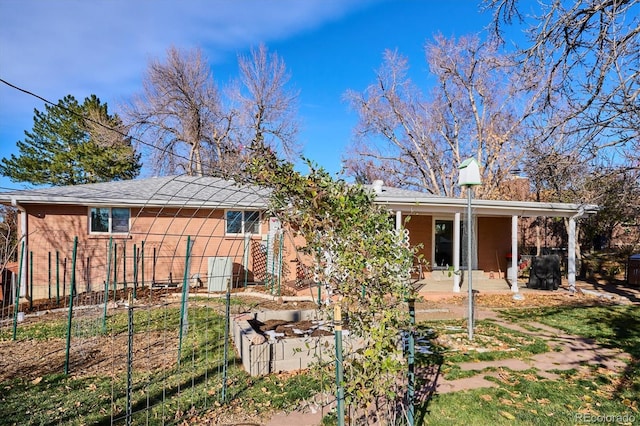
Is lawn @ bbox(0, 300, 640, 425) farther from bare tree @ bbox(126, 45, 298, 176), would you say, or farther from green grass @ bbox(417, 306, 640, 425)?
bare tree @ bbox(126, 45, 298, 176)

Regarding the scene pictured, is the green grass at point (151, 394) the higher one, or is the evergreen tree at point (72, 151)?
the evergreen tree at point (72, 151)

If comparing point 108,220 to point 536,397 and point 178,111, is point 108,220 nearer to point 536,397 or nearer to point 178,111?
point 536,397

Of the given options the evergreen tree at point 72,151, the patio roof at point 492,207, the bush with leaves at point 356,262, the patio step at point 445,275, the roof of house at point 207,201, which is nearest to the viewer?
the bush with leaves at point 356,262

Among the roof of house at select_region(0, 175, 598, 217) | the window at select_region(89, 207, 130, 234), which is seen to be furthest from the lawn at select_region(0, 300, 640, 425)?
the window at select_region(89, 207, 130, 234)

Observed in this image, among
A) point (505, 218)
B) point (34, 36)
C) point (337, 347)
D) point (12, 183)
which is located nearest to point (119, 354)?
point (337, 347)

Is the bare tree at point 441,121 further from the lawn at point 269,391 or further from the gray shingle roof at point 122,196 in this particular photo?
the lawn at point 269,391

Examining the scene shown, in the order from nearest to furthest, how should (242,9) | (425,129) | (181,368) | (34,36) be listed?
(181,368), (34,36), (242,9), (425,129)

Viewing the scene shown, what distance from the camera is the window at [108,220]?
1168 cm

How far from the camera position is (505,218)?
14594 millimetres

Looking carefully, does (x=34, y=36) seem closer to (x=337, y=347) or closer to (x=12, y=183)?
(x=337, y=347)

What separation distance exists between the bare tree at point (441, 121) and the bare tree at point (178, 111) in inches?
366

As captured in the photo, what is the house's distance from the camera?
1083 cm

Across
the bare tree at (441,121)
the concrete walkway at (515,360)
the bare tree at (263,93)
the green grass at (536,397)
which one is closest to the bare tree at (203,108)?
the bare tree at (263,93)

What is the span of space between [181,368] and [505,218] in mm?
13073
